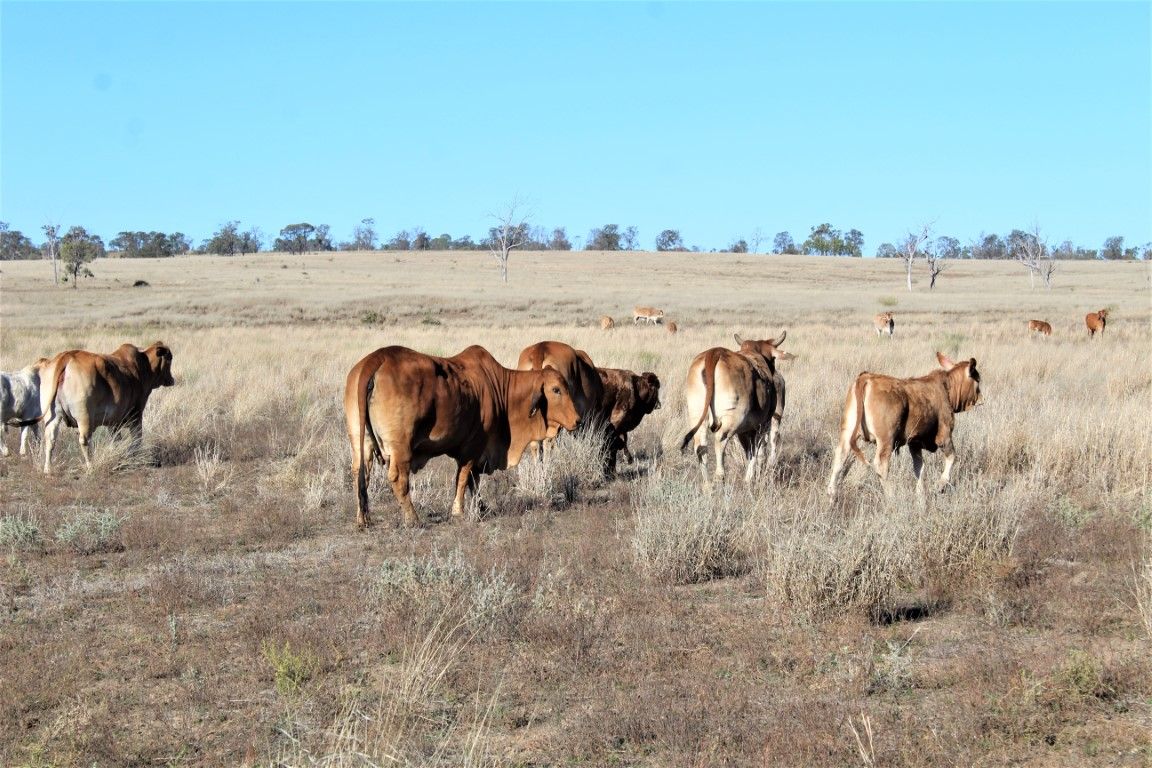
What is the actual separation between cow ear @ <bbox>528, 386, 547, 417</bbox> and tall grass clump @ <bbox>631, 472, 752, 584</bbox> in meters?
1.96

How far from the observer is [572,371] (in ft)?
37.7

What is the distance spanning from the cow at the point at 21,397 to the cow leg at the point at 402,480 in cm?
530

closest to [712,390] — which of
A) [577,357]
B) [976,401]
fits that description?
[577,357]

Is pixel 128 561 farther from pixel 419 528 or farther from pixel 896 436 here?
pixel 896 436

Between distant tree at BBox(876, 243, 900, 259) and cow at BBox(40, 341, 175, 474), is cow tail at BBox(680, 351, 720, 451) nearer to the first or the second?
cow at BBox(40, 341, 175, 474)

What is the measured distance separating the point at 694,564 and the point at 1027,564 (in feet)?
7.57

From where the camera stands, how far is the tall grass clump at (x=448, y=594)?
20.6 feet

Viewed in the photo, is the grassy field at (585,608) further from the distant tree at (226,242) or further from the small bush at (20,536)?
the distant tree at (226,242)

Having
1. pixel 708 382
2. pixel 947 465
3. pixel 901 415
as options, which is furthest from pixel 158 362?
pixel 947 465

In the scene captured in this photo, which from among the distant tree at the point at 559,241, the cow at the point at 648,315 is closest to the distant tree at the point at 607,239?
the distant tree at the point at 559,241

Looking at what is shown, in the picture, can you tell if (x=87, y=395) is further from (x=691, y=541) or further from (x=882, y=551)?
(x=882, y=551)

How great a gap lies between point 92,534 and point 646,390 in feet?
20.8

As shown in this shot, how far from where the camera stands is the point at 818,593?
6566 mm

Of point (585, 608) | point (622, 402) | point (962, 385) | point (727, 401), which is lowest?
point (585, 608)
